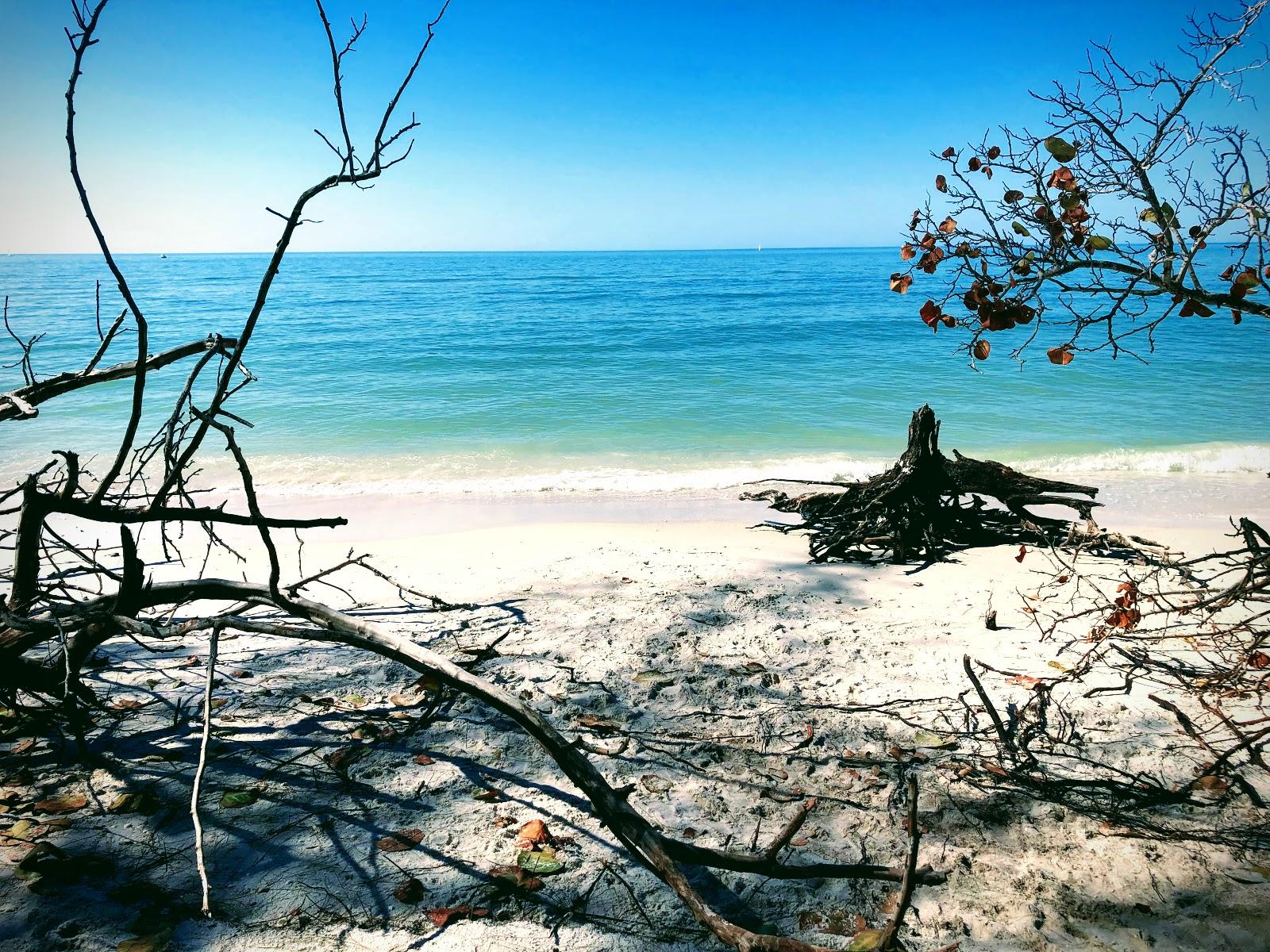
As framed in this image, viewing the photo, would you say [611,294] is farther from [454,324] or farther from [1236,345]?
[1236,345]

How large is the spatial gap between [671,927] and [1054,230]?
8.03 feet

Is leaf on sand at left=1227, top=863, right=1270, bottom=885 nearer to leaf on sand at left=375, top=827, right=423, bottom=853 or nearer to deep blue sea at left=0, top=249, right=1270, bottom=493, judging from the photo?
leaf on sand at left=375, top=827, right=423, bottom=853

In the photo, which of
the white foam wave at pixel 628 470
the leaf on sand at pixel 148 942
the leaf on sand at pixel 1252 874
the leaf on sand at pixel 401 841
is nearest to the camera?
the leaf on sand at pixel 148 942

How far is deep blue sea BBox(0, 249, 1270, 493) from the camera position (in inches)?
409

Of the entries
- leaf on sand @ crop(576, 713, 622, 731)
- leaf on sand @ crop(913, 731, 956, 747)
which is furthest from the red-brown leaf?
leaf on sand @ crop(576, 713, 622, 731)

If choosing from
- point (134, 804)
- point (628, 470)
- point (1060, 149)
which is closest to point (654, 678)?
point (134, 804)

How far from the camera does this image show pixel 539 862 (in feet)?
7.34

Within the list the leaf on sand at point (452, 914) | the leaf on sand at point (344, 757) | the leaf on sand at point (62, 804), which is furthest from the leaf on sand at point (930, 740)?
the leaf on sand at point (62, 804)

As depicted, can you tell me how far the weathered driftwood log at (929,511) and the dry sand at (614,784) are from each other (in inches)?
39.4

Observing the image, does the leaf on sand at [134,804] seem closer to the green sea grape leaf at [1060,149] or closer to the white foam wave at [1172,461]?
the green sea grape leaf at [1060,149]

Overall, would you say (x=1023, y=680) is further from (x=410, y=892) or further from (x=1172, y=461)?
(x=1172, y=461)

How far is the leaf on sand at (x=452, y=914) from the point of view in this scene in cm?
201

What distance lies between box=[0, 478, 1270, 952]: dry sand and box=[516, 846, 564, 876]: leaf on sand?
3cm

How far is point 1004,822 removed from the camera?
2402 millimetres
